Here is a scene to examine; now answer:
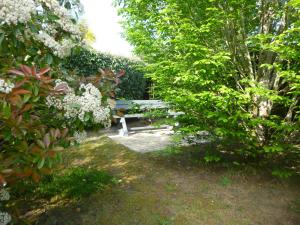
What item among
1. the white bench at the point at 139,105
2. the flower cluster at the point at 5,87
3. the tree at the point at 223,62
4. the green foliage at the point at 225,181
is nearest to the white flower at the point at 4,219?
the flower cluster at the point at 5,87

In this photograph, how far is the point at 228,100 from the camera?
493 centimetres

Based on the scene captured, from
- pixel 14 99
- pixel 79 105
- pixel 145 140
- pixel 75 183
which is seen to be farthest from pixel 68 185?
pixel 145 140

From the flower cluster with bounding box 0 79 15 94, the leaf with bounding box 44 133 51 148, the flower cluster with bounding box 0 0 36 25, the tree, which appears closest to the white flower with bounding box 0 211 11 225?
the leaf with bounding box 44 133 51 148

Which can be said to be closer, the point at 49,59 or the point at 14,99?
the point at 14,99

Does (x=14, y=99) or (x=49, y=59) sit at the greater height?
(x=49, y=59)

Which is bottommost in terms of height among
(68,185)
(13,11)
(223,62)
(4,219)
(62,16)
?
(68,185)

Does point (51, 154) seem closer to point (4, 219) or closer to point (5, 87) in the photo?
point (5, 87)

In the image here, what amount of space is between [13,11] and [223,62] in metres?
3.95

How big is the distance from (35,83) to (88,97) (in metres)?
0.55

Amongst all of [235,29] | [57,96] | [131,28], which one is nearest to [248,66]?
[235,29]

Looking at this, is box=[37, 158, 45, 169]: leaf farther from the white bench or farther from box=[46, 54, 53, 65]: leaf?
the white bench

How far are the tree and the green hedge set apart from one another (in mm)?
3951

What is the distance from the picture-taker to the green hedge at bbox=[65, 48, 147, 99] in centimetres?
1035

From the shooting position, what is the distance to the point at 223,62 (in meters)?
5.58
